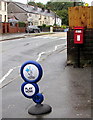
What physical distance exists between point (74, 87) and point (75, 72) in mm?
2018

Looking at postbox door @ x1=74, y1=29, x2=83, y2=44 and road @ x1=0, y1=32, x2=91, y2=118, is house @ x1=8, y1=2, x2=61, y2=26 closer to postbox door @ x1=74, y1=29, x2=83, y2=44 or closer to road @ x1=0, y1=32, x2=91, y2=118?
postbox door @ x1=74, y1=29, x2=83, y2=44

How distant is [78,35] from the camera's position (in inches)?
372

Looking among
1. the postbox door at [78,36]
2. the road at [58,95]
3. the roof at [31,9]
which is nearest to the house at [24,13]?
the roof at [31,9]

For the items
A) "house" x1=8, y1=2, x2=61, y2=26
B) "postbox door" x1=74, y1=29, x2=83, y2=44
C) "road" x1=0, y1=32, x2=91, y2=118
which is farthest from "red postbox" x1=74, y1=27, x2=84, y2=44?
"house" x1=8, y1=2, x2=61, y2=26

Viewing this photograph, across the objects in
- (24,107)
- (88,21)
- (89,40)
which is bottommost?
(24,107)

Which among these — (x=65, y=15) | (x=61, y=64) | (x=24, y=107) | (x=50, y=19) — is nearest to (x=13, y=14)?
(x=50, y=19)

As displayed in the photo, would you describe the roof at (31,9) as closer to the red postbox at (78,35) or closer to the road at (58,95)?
the red postbox at (78,35)

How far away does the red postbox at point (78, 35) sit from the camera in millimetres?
9398

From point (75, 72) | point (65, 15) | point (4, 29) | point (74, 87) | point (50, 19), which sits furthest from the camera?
point (65, 15)

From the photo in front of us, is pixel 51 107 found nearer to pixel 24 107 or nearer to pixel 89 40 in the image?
pixel 24 107

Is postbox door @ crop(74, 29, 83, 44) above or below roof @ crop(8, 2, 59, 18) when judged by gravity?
below

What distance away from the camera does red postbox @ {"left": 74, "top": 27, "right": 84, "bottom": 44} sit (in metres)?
9.40

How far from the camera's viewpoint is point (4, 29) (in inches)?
1619

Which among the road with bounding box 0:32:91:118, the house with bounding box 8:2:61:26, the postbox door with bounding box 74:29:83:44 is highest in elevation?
the house with bounding box 8:2:61:26
